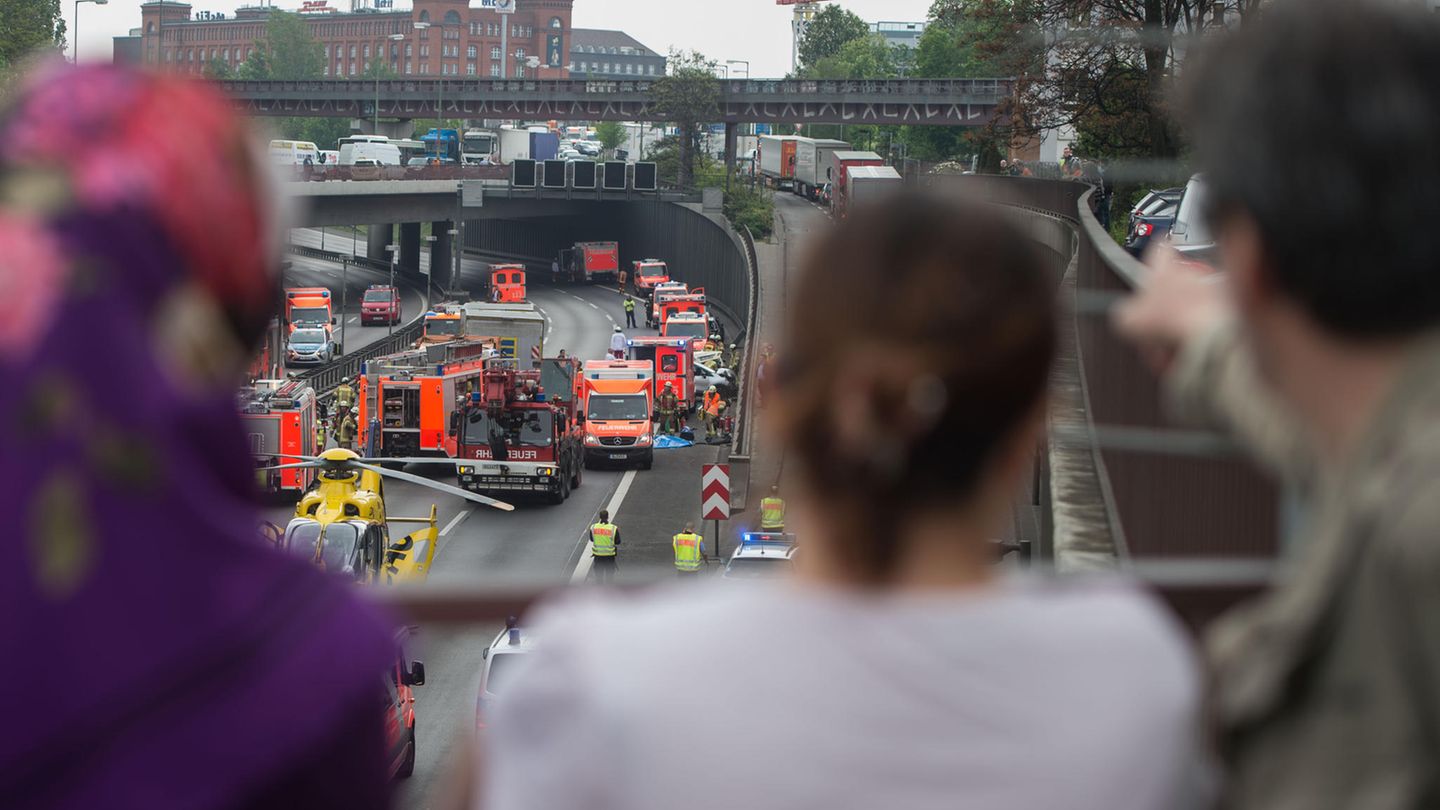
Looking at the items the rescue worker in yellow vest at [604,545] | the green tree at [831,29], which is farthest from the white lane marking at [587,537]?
the green tree at [831,29]

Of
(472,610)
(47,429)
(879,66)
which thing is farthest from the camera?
(879,66)

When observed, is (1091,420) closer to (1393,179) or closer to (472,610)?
(472,610)

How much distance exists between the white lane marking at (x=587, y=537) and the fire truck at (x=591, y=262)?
6171 centimetres

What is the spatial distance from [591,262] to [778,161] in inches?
709

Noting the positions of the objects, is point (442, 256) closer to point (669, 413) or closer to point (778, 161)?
point (778, 161)

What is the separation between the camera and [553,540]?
136 ft

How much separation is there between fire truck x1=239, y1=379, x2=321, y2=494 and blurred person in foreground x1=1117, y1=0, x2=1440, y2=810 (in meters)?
40.9

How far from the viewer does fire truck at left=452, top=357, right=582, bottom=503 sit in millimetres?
45344

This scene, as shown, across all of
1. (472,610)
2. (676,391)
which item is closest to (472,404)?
(676,391)

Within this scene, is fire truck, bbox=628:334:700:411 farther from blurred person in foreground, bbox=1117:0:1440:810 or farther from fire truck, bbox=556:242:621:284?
blurred person in foreground, bbox=1117:0:1440:810

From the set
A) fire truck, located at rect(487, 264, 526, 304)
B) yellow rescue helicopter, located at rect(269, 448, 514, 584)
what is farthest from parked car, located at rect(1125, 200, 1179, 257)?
fire truck, located at rect(487, 264, 526, 304)

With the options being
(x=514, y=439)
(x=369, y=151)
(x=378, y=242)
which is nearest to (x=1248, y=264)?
(x=514, y=439)

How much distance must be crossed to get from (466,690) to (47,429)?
27.5m

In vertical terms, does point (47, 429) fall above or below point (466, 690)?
above
